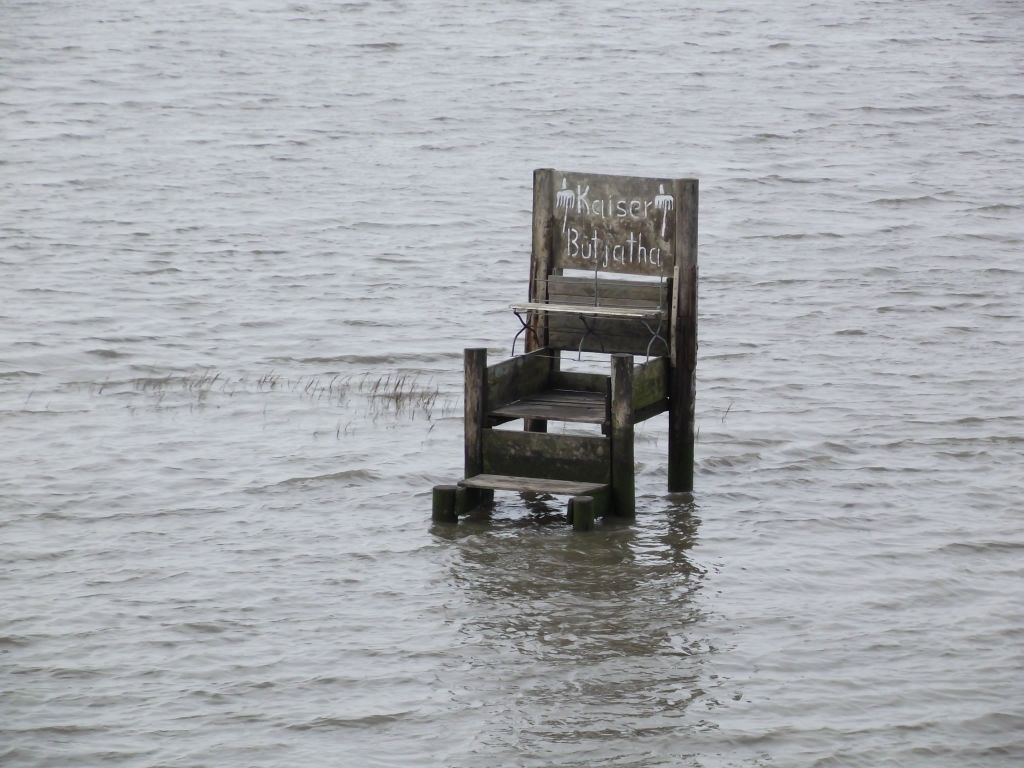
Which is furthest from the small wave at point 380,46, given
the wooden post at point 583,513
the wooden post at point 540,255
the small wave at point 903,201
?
the wooden post at point 583,513

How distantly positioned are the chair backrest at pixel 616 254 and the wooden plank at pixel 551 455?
1.03m

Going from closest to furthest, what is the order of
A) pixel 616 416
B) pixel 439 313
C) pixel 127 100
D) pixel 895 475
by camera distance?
pixel 616 416, pixel 895 475, pixel 439 313, pixel 127 100

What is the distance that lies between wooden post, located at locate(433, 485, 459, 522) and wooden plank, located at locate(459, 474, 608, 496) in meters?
0.16

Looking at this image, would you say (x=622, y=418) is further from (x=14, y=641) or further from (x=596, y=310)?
(x=14, y=641)

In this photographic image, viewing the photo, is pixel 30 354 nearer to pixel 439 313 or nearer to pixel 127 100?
pixel 439 313

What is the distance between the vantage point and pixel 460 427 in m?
15.1

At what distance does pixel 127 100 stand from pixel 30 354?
1724 cm

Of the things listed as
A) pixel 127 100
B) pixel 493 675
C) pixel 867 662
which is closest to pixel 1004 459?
pixel 867 662

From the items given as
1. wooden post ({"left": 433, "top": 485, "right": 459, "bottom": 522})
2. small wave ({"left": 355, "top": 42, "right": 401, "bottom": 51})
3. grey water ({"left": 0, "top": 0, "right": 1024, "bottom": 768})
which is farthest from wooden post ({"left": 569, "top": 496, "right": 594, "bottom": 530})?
small wave ({"left": 355, "top": 42, "right": 401, "bottom": 51})

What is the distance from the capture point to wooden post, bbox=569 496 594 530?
37.5 feet

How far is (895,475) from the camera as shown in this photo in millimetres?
13523

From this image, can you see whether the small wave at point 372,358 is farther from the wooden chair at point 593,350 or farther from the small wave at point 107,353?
the wooden chair at point 593,350

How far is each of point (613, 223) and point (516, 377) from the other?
4.52 feet

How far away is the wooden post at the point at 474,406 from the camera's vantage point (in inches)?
464
